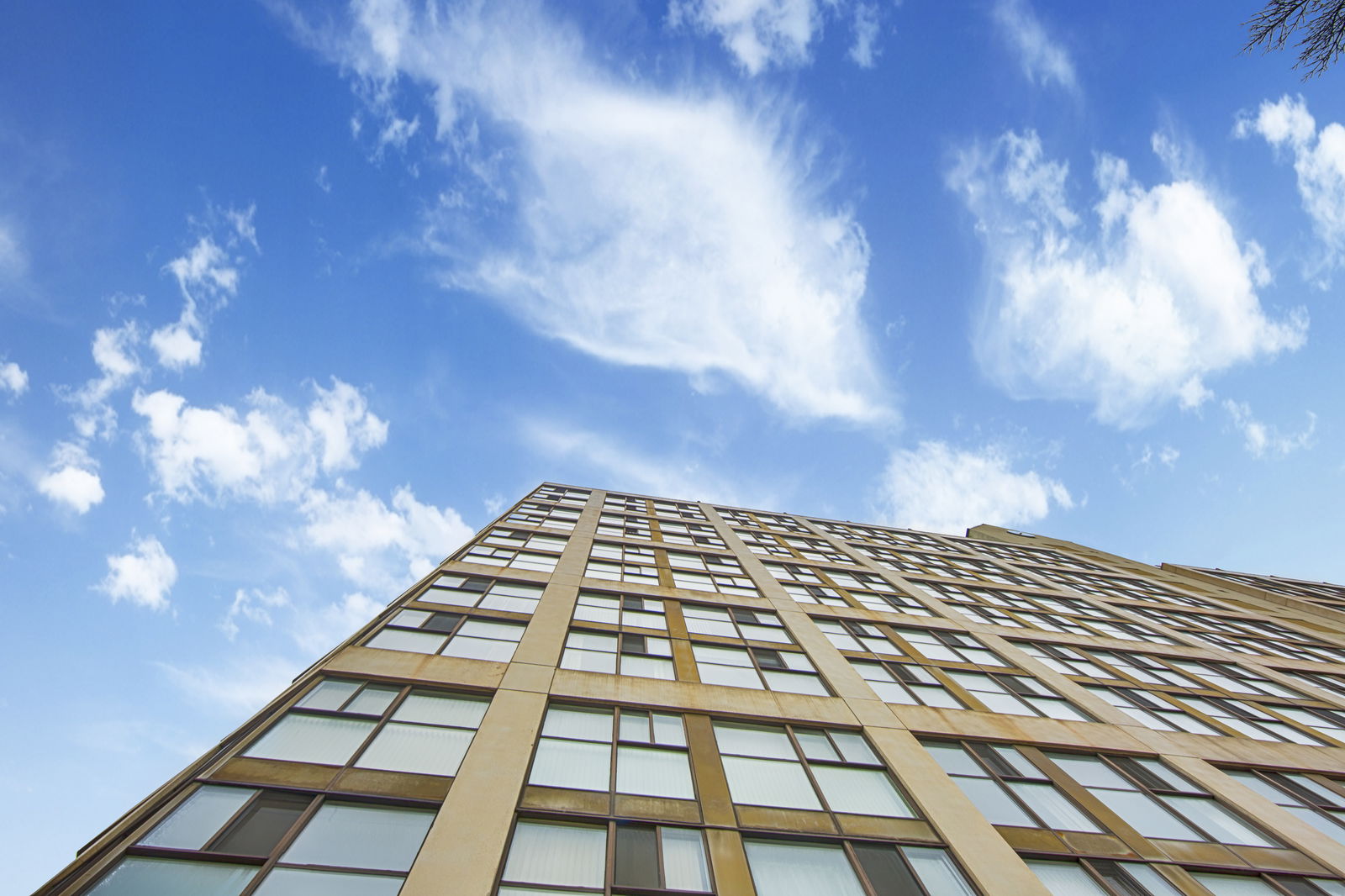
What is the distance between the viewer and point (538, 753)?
462 inches

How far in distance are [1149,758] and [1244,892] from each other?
4.20 metres

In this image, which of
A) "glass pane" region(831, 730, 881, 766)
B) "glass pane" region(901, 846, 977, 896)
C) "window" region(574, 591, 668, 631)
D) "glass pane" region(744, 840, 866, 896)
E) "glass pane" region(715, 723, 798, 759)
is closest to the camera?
"glass pane" region(744, 840, 866, 896)

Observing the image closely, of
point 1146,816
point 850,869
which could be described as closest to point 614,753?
point 850,869

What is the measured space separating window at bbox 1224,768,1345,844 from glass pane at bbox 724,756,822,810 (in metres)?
11.5

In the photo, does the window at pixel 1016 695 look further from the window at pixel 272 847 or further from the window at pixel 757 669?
the window at pixel 272 847

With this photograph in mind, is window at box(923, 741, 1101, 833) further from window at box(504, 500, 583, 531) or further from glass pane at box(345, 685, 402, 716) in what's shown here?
window at box(504, 500, 583, 531)

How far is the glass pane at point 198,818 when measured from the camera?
28.5 ft

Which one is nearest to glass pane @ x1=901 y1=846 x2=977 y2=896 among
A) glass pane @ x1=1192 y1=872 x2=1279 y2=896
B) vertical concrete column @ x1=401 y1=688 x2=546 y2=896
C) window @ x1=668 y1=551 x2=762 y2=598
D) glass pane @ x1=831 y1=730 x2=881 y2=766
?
glass pane @ x1=831 y1=730 x2=881 y2=766

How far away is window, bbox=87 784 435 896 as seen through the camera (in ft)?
26.7

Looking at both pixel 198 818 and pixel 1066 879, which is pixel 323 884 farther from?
pixel 1066 879

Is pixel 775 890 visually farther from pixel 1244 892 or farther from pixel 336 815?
pixel 1244 892

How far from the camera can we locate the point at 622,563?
24297mm

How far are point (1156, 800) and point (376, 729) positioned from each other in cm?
1693

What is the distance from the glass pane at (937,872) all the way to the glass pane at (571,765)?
5.57 meters
